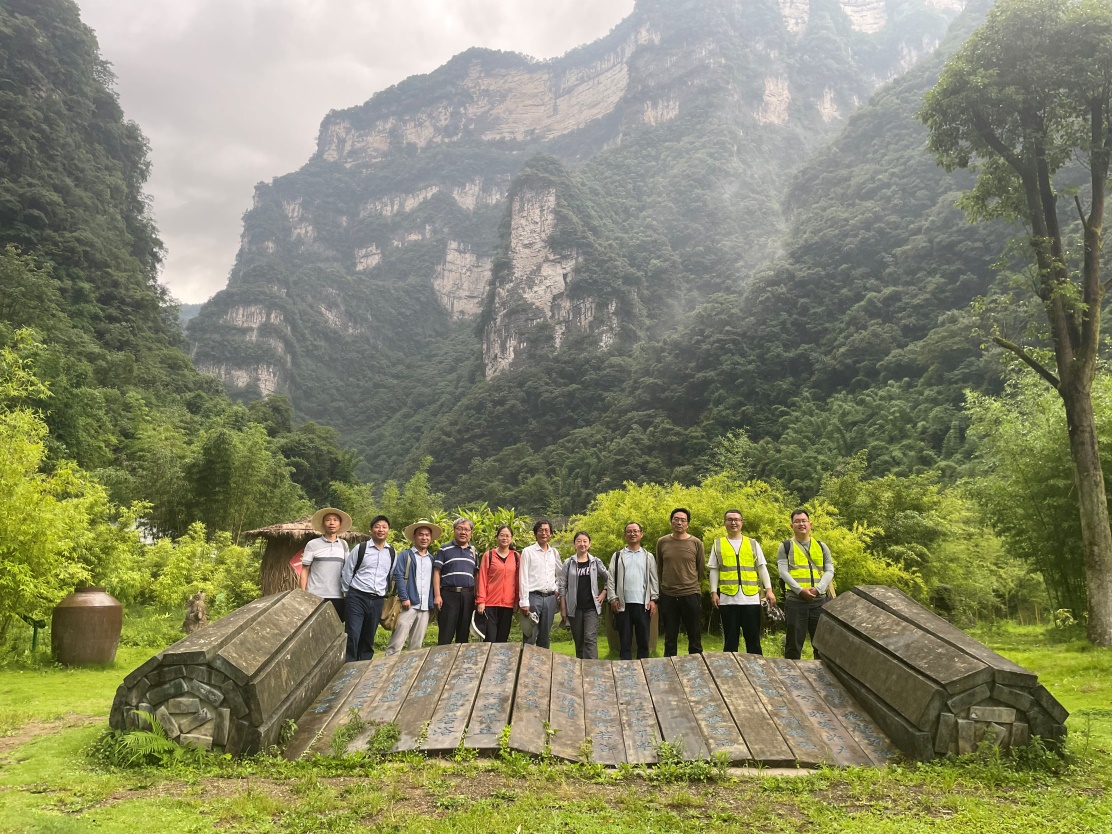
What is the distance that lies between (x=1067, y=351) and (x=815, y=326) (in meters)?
45.0

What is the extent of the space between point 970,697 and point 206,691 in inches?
158

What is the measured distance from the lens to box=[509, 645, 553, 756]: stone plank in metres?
3.83

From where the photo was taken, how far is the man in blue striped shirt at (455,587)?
6.02 meters

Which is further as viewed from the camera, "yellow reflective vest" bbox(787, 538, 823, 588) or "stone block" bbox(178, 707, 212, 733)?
"yellow reflective vest" bbox(787, 538, 823, 588)

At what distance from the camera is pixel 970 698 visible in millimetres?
3725

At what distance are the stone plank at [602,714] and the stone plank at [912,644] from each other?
1.56 m

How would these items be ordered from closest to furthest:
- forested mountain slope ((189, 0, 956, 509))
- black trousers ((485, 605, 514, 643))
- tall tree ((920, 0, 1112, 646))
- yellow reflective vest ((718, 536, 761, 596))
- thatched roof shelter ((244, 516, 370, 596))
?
yellow reflective vest ((718, 536, 761, 596)) → black trousers ((485, 605, 514, 643)) → tall tree ((920, 0, 1112, 646)) → thatched roof shelter ((244, 516, 370, 596)) → forested mountain slope ((189, 0, 956, 509))

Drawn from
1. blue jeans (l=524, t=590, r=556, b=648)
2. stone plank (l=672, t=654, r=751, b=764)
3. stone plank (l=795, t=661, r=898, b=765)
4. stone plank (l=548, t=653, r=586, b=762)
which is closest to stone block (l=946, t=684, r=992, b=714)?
stone plank (l=795, t=661, r=898, b=765)

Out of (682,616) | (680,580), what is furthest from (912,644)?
(682,616)

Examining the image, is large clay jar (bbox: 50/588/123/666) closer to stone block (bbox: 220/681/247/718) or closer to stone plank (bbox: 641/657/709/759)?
stone block (bbox: 220/681/247/718)

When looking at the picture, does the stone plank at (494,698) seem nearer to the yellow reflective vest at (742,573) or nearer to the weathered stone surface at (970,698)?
the yellow reflective vest at (742,573)

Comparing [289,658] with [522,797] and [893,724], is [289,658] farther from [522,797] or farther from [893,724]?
[893,724]

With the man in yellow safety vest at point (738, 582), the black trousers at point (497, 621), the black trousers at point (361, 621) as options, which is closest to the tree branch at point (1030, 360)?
the man in yellow safety vest at point (738, 582)

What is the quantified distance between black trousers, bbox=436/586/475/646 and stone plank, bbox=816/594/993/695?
2.84 meters
